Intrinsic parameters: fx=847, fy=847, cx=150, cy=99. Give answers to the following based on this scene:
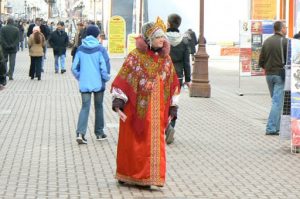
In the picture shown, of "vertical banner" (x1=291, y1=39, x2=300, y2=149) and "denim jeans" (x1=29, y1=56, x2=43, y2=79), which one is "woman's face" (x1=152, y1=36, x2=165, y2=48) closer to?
"vertical banner" (x1=291, y1=39, x2=300, y2=149)

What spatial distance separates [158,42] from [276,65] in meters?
4.69

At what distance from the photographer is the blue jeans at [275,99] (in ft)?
42.0

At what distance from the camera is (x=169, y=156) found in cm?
1095

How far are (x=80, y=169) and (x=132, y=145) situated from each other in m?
1.44

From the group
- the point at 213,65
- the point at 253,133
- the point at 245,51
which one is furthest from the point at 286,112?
the point at 213,65

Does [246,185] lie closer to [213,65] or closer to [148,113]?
[148,113]

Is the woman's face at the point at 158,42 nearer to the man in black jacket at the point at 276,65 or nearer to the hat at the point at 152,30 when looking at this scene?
the hat at the point at 152,30

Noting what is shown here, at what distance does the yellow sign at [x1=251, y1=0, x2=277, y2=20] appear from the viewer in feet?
88.5

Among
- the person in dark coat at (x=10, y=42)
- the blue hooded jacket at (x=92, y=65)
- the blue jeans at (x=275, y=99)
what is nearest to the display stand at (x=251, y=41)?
the person in dark coat at (x=10, y=42)

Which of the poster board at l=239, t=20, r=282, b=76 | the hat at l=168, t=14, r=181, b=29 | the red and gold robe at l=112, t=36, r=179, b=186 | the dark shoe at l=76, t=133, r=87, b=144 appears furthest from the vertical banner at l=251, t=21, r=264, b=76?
the red and gold robe at l=112, t=36, r=179, b=186

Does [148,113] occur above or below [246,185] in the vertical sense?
above

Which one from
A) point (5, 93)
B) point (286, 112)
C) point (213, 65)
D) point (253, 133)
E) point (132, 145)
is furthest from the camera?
point (213, 65)

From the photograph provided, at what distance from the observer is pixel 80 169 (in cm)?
979

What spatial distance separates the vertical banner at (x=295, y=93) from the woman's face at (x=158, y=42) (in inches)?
130
